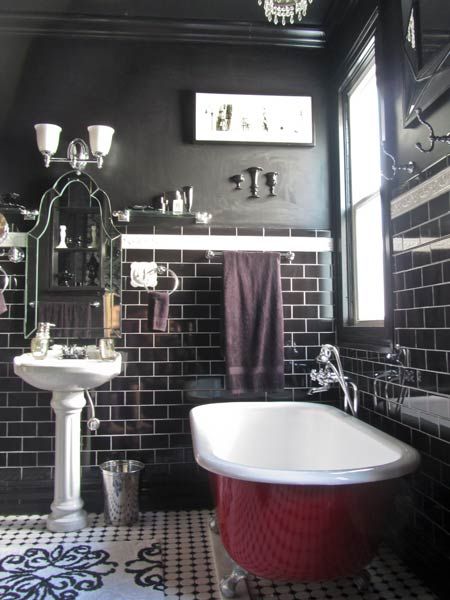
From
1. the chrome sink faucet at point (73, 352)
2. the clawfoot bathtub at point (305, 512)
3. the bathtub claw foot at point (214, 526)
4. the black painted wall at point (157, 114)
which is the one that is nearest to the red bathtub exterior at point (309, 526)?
the clawfoot bathtub at point (305, 512)

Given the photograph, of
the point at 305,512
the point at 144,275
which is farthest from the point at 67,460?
the point at 305,512

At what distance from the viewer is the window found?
275 centimetres

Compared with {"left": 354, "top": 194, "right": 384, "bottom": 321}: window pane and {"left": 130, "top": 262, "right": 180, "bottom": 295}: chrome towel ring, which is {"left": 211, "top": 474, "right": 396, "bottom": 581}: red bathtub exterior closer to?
{"left": 354, "top": 194, "right": 384, "bottom": 321}: window pane

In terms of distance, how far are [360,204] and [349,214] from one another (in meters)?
0.14

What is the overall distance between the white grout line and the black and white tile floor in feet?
5.35

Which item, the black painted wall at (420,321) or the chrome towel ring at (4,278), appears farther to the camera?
the chrome towel ring at (4,278)

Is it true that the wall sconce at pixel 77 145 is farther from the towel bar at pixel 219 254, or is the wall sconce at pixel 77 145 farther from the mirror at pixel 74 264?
the towel bar at pixel 219 254

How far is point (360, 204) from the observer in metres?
2.93

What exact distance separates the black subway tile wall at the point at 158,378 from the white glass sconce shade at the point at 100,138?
1.88 feet

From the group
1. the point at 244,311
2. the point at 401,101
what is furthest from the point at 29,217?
the point at 401,101

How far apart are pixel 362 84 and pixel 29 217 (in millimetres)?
2201

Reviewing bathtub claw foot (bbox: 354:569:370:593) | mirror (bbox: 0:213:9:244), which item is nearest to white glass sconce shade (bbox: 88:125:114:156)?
mirror (bbox: 0:213:9:244)

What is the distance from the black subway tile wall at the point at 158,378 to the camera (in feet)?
9.62

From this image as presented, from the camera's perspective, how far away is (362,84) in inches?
115
